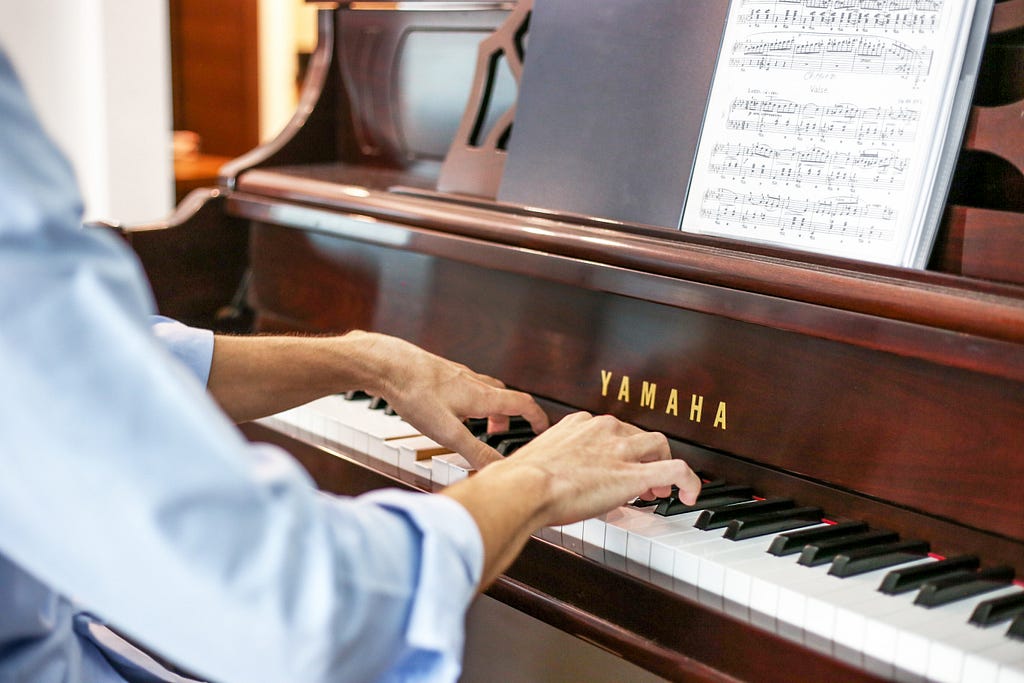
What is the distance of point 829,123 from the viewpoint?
1327 millimetres

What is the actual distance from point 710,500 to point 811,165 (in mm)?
426

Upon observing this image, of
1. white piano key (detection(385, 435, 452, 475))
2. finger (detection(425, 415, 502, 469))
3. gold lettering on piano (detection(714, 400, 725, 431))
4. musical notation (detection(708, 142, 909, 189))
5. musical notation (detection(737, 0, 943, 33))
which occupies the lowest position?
white piano key (detection(385, 435, 452, 475))

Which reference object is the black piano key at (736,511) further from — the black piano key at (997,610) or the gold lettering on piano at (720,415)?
the black piano key at (997,610)

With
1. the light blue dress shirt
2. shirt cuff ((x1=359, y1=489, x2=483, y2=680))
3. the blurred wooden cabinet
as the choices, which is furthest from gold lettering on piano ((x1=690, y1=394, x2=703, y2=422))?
the blurred wooden cabinet

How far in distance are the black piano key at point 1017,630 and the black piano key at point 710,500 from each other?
0.38m

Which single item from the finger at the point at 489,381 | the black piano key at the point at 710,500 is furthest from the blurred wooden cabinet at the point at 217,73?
the black piano key at the point at 710,500

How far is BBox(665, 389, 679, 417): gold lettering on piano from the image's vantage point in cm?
145

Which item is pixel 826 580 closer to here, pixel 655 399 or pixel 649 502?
pixel 649 502

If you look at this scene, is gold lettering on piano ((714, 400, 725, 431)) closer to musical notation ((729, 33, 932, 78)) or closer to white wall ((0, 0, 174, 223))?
musical notation ((729, 33, 932, 78))

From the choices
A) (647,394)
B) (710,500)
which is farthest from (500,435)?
(710,500)

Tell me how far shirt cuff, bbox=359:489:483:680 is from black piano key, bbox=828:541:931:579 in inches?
16.8

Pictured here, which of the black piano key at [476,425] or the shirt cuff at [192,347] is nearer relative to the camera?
the shirt cuff at [192,347]

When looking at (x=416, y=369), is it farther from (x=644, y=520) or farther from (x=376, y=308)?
(x=376, y=308)

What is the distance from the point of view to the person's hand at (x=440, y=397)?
1411 millimetres
